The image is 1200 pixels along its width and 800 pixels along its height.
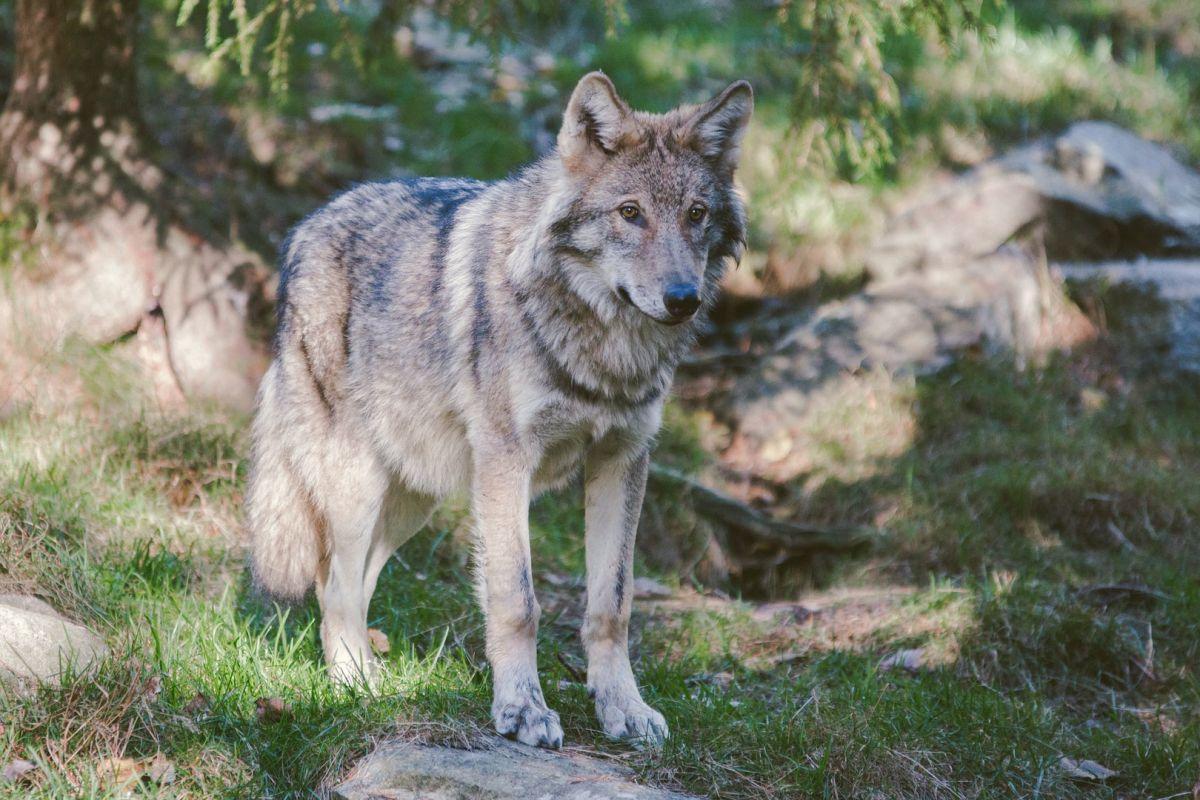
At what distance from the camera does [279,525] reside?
4.71 metres

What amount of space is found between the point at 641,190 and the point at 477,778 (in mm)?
1934

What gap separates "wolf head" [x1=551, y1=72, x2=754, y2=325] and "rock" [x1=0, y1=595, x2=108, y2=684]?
1.99 m

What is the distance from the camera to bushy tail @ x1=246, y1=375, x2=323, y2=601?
466 cm

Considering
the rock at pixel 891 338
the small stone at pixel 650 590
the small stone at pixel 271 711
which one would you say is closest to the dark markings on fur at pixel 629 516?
the small stone at pixel 271 711

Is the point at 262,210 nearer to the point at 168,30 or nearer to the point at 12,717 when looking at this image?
the point at 168,30

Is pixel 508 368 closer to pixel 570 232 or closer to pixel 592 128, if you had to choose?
pixel 570 232

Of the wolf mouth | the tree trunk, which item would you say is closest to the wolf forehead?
the wolf mouth

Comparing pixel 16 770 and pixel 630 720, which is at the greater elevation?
pixel 16 770

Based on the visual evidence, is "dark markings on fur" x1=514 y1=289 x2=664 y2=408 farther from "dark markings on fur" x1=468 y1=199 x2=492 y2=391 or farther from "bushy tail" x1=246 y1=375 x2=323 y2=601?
"bushy tail" x1=246 y1=375 x2=323 y2=601

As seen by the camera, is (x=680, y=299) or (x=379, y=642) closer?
(x=680, y=299)

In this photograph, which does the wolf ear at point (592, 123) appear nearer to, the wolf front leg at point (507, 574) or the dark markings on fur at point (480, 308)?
the dark markings on fur at point (480, 308)

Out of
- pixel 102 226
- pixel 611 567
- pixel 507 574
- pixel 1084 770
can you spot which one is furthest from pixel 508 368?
pixel 102 226

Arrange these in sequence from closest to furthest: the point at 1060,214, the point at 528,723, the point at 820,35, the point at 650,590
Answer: the point at 528,723
the point at 820,35
the point at 650,590
the point at 1060,214

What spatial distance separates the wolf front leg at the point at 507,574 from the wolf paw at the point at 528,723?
0.13 feet
